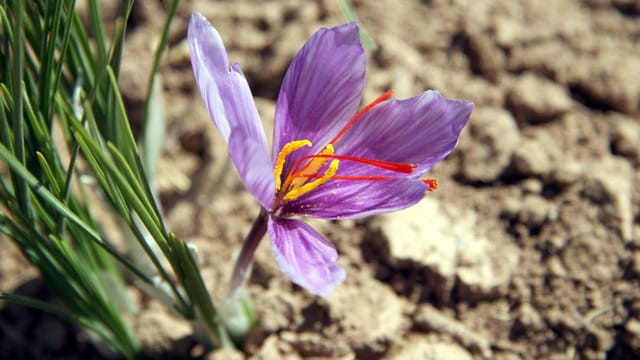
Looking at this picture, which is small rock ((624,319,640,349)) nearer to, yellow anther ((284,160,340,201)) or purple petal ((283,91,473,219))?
purple petal ((283,91,473,219))

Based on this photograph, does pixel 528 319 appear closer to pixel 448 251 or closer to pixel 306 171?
pixel 448 251

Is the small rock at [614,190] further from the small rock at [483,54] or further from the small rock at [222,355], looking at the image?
the small rock at [222,355]

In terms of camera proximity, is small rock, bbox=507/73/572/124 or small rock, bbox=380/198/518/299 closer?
small rock, bbox=380/198/518/299

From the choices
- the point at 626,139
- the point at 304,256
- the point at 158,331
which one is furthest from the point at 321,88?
the point at 626,139

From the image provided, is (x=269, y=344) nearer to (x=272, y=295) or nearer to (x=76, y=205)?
(x=272, y=295)

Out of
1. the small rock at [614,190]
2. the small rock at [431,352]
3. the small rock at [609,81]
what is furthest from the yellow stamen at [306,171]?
the small rock at [609,81]

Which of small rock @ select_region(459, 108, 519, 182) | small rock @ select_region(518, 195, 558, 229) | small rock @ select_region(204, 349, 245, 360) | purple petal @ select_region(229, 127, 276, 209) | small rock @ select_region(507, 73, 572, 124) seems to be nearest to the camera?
purple petal @ select_region(229, 127, 276, 209)

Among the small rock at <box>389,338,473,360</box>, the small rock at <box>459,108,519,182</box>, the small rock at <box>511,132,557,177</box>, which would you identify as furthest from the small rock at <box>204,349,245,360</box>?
the small rock at <box>511,132,557,177</box>

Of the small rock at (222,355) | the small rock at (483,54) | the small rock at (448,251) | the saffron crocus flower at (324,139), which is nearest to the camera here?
the saffron crocus flower at (324,139)

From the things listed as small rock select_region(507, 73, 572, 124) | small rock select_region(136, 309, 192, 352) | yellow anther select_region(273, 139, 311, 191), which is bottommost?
small rock select_region(136, 309, 192, 352)
